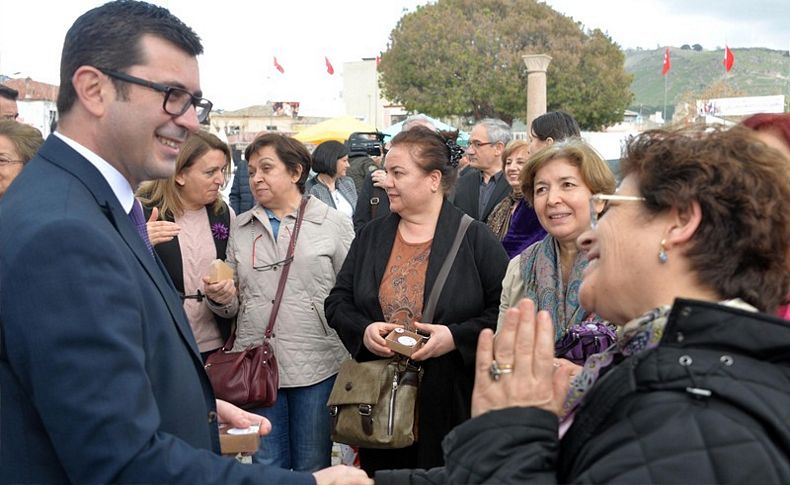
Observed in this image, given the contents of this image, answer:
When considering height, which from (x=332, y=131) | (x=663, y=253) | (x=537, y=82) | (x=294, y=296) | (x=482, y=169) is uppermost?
(x=537, y=82)

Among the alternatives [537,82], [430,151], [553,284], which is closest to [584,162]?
[553,284]

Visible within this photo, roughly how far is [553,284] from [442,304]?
0.61 meters

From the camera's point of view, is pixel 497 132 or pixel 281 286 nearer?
pixel 281 286

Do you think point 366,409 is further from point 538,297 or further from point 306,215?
point 306,215

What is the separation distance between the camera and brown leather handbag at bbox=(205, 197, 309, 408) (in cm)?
A: 395

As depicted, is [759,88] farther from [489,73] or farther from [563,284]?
[563,284]

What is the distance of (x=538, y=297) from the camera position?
3.42m

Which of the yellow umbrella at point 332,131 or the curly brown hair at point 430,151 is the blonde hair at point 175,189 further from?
the yellow umbrella at point 332,131

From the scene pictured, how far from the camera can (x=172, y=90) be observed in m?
1.93

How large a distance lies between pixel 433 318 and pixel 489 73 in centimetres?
3973

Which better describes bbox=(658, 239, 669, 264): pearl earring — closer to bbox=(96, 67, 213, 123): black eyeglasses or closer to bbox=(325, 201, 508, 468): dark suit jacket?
bbox=(96, 67, 213, 123): black eyeglasses

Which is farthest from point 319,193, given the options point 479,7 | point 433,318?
point 479,7

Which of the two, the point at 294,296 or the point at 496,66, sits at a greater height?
the point at 496,66

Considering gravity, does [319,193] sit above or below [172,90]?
below
